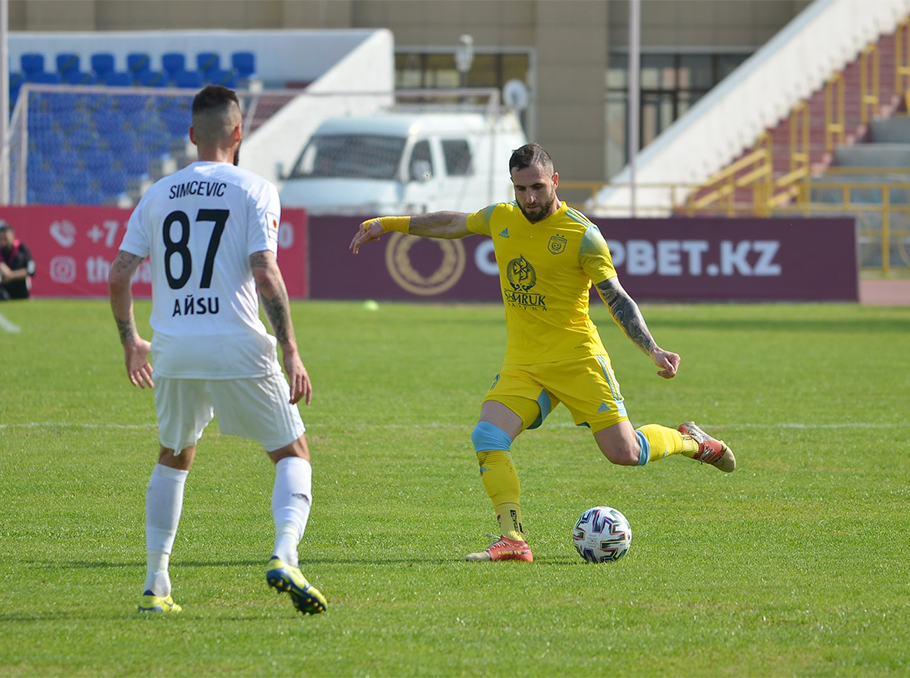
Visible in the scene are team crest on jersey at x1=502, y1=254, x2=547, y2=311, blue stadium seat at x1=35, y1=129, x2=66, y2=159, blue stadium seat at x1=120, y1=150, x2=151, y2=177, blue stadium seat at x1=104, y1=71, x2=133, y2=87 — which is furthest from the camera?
blue stadium seat at x1=104, y1=71, x2=133, y2=87

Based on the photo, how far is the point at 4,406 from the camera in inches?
440

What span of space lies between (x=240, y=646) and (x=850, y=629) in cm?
225

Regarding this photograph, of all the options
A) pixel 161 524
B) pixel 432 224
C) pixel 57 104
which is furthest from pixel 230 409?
pixel 57 104

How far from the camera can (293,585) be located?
4906 mm

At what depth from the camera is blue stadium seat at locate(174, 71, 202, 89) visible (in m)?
34.2

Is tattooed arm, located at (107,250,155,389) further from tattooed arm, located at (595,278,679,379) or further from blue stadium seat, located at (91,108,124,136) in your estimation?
blue stadium seat, located at (91,108,124,136)

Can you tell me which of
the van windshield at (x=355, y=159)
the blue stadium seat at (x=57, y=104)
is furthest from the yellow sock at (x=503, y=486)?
the blue stadium seat at (x=57, y=104)

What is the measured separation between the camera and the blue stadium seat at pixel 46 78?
114 feet

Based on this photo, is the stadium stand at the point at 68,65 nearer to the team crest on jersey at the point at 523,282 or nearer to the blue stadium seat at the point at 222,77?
the blue stadium seat at the point at 222,77

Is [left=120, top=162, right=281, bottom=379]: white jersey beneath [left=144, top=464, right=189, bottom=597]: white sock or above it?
above

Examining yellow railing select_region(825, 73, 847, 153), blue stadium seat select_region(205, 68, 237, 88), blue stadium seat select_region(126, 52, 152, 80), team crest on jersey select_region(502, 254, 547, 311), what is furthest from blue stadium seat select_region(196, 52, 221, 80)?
team crest on jersey select_region(502, 254, 547, 311)

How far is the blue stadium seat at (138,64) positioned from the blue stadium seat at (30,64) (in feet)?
7.21

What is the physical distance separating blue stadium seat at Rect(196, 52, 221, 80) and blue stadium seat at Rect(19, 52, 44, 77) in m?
4.01

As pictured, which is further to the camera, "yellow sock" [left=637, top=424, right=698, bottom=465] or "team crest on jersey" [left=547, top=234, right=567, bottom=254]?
"yellow sock" [left=637, top=424, right=698, bottom=465]
